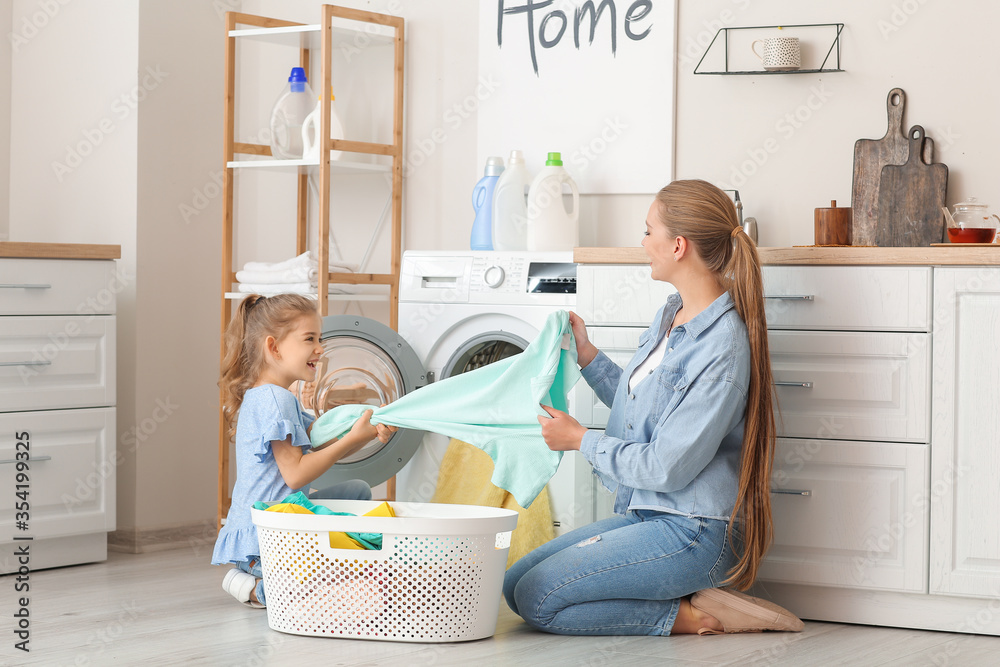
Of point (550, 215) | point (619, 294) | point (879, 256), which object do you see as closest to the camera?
point (879, 256)

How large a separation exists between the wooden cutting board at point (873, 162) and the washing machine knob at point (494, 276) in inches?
35.4

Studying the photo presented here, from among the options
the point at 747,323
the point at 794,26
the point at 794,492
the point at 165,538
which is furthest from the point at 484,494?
the point at 794,26

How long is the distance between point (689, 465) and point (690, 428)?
0.07 m

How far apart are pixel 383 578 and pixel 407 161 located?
1706 mm

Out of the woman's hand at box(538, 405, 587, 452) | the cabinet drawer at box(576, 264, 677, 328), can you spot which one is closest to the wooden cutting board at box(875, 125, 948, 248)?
the cabinet drawer at box(576, 264, 677, 328)

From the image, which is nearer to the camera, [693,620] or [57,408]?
[693,620]

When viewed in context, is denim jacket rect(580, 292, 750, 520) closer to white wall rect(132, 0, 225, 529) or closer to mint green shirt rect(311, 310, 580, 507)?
mint green shirt rect(311, 310, 580, 507)

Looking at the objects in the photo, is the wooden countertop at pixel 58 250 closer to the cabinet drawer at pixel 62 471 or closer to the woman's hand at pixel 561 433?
the cabinet drawer at pixel 62 471

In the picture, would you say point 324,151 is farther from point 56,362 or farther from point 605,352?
point 605,352

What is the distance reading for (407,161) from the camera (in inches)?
139

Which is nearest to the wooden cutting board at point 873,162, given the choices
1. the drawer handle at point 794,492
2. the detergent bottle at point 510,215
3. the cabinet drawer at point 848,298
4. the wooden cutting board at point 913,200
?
the wooden cutting board at point 913,200

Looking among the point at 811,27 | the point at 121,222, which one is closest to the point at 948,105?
A: the point at 811,27

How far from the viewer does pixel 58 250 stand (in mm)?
2906

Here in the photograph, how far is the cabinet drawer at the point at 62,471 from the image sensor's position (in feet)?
9.32
